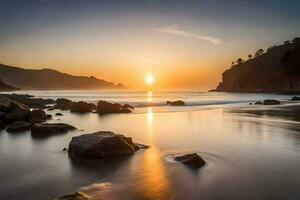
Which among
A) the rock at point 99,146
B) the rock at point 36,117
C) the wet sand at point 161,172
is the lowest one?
the wet sand at point 161,172

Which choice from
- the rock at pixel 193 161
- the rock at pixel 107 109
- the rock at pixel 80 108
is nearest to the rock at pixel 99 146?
the rock at pixel 193 161

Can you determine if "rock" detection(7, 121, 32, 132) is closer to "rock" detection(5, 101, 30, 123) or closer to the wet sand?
"rock" detection(5, 101, 30, 123)

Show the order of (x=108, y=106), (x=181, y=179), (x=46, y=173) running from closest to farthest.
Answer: (x=181, y=179)
(x=46, y=173)
(x=108, y=106)

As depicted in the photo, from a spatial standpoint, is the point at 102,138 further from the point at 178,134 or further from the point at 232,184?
the point at 178,134

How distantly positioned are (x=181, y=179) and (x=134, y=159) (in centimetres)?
351

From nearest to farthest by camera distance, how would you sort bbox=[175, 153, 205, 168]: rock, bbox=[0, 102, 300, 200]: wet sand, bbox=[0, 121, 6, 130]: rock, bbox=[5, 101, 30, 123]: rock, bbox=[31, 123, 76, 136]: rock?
bbox=[0, 102, 300, 200]: wet sand
bbox=[175, 153, 205, 168]: rock
bbox=[31, 123, 76, 136]: rock
bbox=[0, 121, 6, 130]: rock
bbox=[5, 101, 30, 123]: rock

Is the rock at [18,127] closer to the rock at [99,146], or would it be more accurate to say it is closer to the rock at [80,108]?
the rock at [99,146]

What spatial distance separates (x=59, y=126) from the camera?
2191 cm

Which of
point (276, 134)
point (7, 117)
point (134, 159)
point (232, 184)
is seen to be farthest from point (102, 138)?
point (7, 117)

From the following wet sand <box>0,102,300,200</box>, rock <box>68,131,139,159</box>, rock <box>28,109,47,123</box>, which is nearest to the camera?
wet sand <box>0,102,300,200</box>

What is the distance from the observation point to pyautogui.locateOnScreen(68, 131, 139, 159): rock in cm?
1343

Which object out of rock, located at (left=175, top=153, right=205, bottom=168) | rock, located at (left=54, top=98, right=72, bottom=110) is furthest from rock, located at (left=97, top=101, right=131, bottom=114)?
rock, located at (left=175, top=153, right=205, bottom=168)

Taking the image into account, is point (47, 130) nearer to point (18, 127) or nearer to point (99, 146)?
point (18, 127)

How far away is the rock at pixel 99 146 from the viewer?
13430 mm
